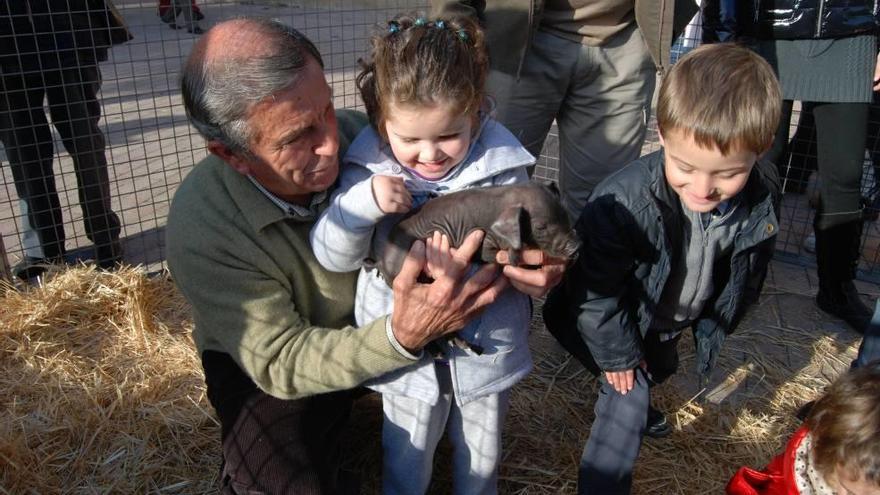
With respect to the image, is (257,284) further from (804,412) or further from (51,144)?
(51,144)

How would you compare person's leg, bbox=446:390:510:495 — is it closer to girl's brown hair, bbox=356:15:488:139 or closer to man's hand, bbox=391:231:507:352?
man's hand, bbox=391:231:507:352

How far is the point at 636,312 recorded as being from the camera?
79.2 inches

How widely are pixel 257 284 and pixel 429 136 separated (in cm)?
60

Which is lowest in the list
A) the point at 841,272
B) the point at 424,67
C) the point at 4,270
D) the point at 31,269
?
the point at 31,269

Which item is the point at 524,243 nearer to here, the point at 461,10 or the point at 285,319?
the point at 285,319

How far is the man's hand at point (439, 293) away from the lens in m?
1.68

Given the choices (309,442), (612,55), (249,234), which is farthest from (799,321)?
(249,234)

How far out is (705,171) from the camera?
179cm

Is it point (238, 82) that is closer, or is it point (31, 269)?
point (238, 82)

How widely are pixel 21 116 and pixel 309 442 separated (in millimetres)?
2591

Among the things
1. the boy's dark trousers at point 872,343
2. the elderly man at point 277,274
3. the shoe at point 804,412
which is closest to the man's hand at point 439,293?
the elderly man at point 277,274

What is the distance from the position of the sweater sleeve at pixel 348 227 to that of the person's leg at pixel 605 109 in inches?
53.5

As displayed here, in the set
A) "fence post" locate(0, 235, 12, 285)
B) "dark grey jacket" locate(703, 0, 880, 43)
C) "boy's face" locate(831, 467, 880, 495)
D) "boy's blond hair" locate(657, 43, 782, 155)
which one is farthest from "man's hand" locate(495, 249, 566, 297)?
"fence post" locate(0, 235, 12, 285)

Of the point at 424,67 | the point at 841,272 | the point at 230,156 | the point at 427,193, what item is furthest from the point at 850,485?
the point at 841,272
